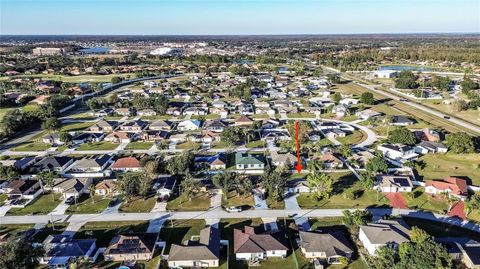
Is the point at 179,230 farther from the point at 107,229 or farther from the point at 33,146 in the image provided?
the point at 33,146

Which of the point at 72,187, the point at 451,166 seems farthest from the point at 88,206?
the point at 451,166

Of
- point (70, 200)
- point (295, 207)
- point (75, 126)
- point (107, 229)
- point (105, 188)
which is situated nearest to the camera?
point (107, 229)

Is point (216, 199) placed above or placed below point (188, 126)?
below

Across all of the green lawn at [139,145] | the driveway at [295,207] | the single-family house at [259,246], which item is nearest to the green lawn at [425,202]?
the driveway at [295,207]

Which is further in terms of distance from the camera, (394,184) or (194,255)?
(394,184)

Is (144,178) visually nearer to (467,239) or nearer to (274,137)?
(274,137)

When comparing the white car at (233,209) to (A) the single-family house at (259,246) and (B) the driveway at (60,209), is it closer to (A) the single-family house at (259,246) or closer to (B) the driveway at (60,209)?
(A) the single-family house at (259,246)
